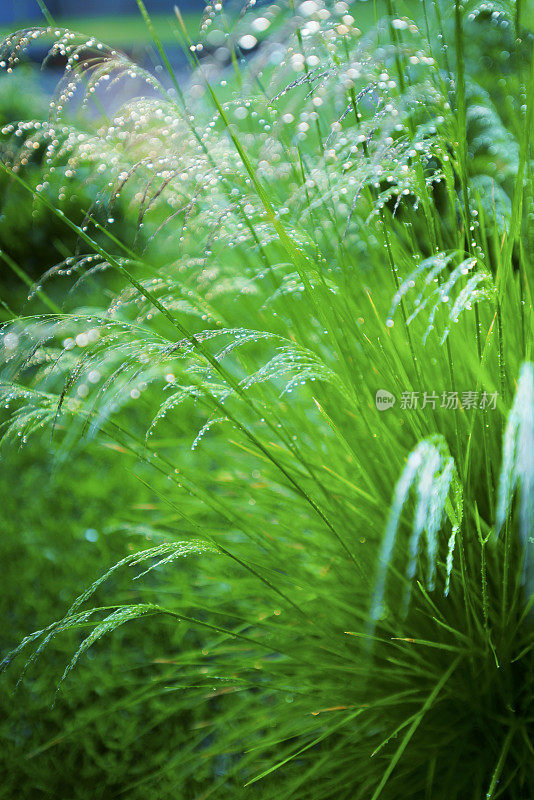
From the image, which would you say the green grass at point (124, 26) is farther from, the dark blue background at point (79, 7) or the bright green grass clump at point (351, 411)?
the bright green grass clump at point (351, 411)

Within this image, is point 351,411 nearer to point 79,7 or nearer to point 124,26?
point 124,26

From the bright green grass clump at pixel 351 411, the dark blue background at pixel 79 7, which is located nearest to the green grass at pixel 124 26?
the dark blue background at pixel 79 7

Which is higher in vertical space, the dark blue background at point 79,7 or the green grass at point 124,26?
the dark blue background at point 79,7

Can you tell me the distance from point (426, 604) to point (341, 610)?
0.18 m

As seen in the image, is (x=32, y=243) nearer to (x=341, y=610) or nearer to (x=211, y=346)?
(x=211, y=346)

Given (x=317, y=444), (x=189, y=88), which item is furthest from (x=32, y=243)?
(x=317, y=444)

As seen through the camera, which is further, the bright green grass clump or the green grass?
the green grass

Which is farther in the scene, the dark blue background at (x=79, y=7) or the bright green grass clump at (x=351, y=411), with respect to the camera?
the dark blue background at (x=79, y=7)

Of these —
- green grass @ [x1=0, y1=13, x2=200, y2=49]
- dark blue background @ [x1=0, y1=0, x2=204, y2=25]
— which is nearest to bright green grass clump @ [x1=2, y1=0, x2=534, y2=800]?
dark blue background @ [x1=0, y1=0, x2=204, y2=25]

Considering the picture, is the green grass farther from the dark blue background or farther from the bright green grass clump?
the bright green grass clump

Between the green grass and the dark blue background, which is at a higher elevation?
the dark blue background

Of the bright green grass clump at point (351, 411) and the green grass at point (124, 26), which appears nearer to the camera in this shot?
the bright green grass clump at point (351, 411)

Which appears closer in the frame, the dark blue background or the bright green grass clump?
the bright green grass clump

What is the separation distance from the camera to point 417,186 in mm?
966
